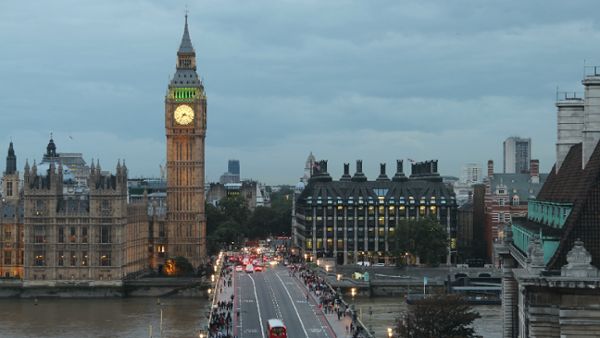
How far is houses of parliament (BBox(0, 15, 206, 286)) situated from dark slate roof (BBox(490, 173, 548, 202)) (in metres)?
36.9

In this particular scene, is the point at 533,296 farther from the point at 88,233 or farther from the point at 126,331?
the point at 88,233

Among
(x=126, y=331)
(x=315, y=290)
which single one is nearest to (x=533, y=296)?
(x=126, y=331)

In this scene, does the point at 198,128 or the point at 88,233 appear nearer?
the point at 88,233

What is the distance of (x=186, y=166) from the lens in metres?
153

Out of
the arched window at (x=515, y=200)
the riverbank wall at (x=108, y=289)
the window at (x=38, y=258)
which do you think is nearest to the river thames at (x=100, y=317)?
the riverbank wall at (x=108, y=289)

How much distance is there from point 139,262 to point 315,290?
37160 mm

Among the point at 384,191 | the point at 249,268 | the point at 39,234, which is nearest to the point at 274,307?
the point at 249,268

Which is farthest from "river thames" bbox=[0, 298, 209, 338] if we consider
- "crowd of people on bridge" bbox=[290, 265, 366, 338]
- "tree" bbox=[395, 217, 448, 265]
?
"tree" bbox=[395, 217, 448, 265]

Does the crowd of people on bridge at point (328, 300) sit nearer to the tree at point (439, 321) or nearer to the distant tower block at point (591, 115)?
the tree at point (439, 321)

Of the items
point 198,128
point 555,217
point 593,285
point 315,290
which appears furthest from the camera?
point 198,128

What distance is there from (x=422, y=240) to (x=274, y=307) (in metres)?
47.7

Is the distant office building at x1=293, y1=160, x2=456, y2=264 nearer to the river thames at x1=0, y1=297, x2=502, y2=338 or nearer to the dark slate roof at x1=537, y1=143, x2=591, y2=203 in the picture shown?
the river thames at x1=0, y1=297, x2=502, y2=338

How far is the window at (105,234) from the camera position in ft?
431

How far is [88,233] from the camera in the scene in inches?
5202
